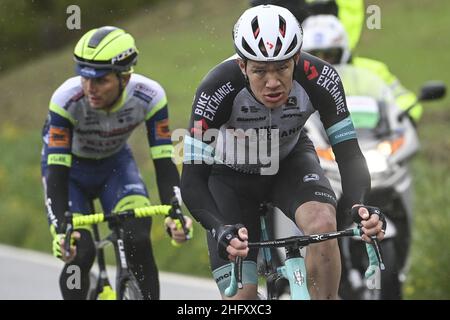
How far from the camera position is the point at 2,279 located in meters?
12.6

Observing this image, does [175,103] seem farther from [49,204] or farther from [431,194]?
[49,204]

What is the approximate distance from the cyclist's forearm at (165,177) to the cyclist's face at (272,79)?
201 centimetres

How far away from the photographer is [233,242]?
5.85 meters

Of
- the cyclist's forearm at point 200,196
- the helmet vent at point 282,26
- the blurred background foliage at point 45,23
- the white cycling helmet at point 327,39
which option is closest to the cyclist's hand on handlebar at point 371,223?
the cyclist's forearm at point 200,196

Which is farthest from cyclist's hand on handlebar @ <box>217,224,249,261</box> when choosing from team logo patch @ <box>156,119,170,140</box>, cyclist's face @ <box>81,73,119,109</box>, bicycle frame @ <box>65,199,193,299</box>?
team logo patch @ <box>156,119,170,140</box>

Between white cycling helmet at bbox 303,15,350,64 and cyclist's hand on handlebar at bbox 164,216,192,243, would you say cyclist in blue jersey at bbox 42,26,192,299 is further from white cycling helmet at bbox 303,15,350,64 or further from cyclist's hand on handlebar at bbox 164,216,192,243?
white cycling helmet at bbox 303,15,350,64

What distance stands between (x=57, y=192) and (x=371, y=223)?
105 inches

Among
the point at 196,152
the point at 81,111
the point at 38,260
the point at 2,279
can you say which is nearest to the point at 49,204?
the point at 81,111

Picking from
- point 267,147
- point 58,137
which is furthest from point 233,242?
point 58,137

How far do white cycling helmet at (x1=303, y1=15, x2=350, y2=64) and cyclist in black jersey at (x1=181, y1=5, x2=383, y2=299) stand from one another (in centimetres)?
269

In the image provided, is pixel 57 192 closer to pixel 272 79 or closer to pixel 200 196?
pixel 200 196

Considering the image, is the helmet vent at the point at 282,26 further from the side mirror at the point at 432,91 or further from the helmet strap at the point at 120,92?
the side mirror at the point at 432,91

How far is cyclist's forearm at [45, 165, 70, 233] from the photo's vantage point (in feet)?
25.8

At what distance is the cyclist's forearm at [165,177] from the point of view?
26.9 feet
